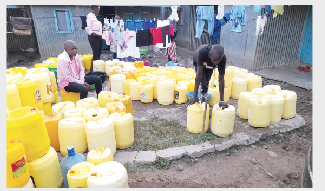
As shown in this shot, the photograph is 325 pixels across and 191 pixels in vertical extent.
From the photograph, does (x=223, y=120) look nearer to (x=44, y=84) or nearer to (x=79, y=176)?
(x=79, y=176)

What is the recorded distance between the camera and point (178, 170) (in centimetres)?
311

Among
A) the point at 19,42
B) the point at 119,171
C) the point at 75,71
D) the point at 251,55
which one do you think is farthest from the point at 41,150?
the point at 19,42

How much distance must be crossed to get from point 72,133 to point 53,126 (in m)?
0.34

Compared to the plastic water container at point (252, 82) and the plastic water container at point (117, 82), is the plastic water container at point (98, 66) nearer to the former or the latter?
the plastic water container at point (117, 82)

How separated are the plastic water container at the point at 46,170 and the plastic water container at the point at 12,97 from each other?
1.07 meters

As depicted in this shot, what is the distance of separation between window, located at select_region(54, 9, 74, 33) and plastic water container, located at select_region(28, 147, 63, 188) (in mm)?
9584

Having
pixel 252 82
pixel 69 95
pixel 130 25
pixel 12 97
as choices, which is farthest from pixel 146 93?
pixel 130 25

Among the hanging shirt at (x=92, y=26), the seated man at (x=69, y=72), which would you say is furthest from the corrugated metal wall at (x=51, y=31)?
the seated man at (x=69, y=72)

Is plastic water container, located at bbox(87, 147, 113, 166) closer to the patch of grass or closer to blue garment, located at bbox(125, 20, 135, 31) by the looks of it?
the patch of grass

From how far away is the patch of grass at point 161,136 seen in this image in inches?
139

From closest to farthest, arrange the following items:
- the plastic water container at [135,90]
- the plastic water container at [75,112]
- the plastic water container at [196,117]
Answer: the plastic water container at [75,112]
the plastic water container at [196,117]
the plastic water container at [135,90]

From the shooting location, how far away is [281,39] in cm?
861

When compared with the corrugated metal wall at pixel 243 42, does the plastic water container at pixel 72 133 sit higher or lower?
lower

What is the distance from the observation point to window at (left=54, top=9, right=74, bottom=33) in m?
10.3
